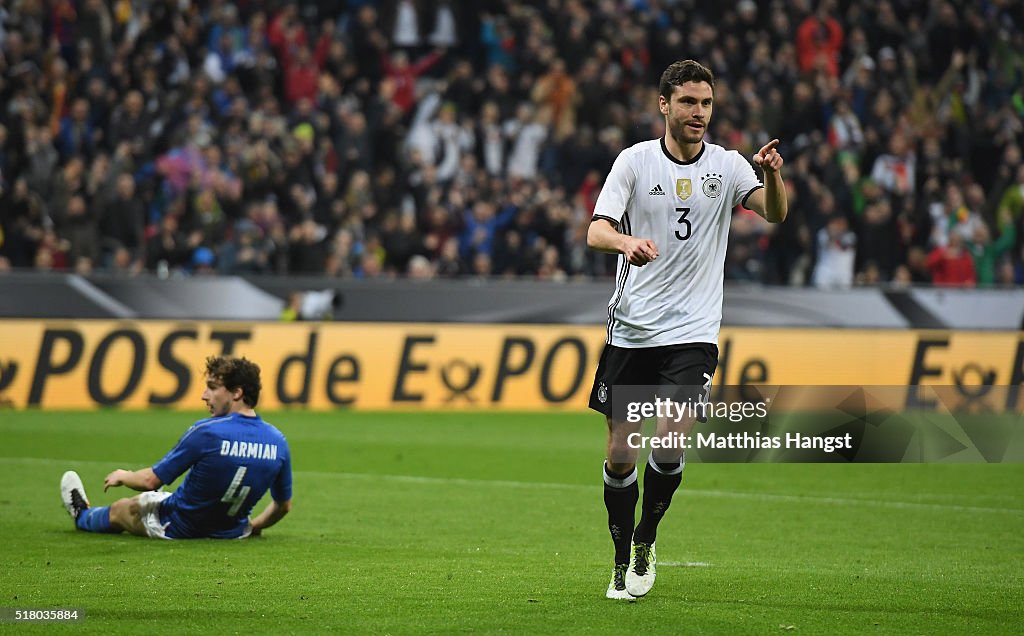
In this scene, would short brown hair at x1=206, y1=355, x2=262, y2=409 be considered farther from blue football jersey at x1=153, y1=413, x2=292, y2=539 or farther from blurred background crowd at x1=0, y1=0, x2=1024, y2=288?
blurred background crowd at x1=0, y1=0, x2=1024, y2=288

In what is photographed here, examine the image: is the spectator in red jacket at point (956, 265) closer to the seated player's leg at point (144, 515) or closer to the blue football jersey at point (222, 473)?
the blue football jersey at point (222, 473)

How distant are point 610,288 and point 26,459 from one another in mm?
9210

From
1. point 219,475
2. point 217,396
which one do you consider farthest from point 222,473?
point 217,396

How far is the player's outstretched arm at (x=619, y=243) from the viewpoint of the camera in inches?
250

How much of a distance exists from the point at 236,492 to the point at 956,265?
1608cm

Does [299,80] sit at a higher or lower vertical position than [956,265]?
higher

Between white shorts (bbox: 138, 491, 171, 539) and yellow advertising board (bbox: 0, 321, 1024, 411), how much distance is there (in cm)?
946

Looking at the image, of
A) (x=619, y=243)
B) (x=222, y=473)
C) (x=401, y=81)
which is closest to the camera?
(x=619, y=243)

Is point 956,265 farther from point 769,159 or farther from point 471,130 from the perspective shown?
point 769,159

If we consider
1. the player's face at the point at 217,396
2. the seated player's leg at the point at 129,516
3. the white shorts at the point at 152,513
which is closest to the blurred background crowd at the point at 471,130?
the seated player's leg at the point at 129,516

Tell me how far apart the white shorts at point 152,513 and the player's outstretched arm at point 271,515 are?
1.75 feet

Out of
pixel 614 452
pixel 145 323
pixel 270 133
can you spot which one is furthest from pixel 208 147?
pixel 614 452

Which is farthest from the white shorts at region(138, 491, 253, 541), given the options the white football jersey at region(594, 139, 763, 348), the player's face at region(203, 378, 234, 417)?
the white football jersey at region(594, 139, 763, 348)

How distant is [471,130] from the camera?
22703 millimetres
